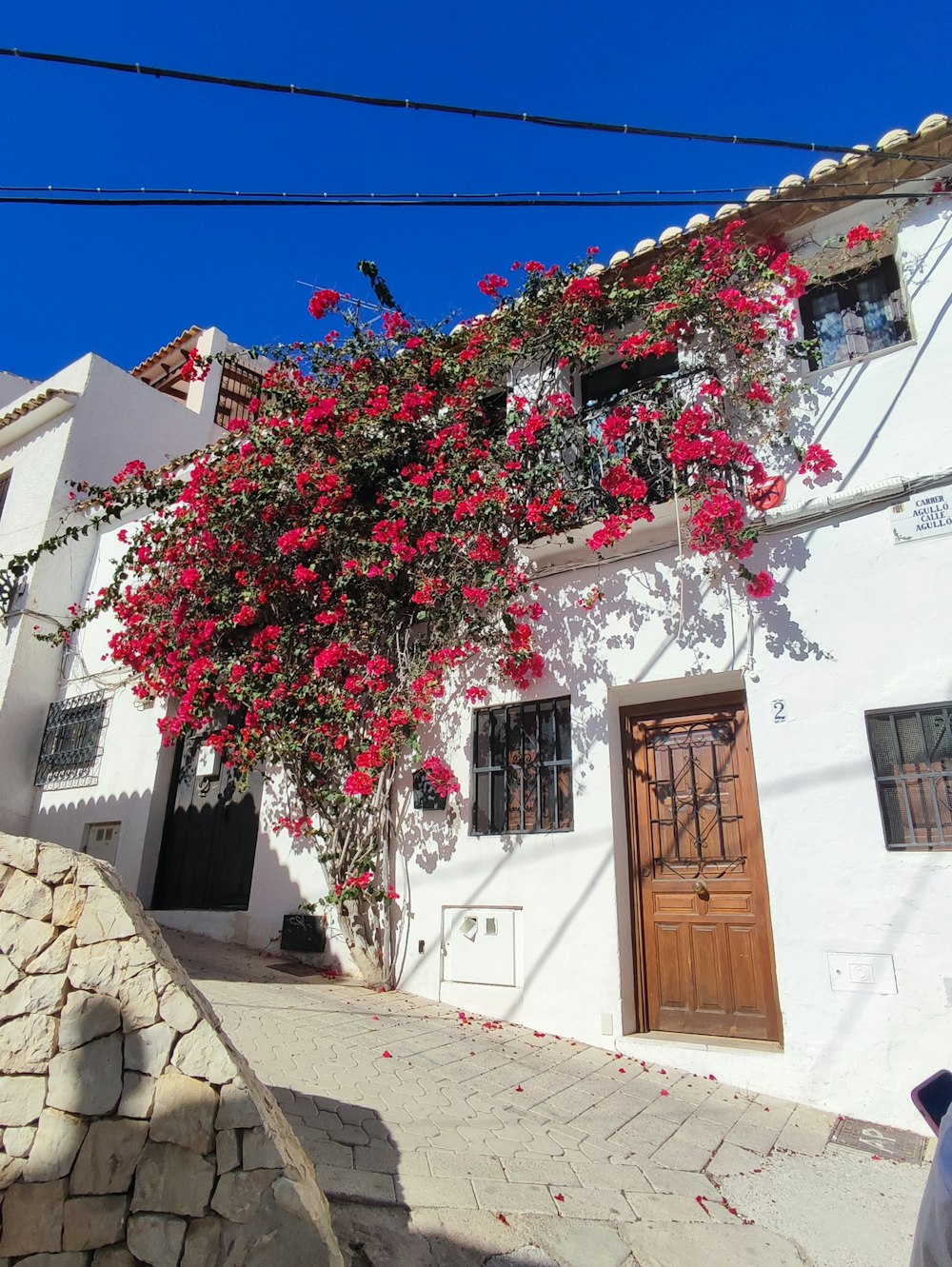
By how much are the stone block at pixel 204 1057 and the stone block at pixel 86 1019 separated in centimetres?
23

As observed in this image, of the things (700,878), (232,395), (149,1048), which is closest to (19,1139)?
(149,1048)

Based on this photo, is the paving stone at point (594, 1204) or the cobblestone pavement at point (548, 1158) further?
the paving stone at point (594, 1204)

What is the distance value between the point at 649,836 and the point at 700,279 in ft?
15.5

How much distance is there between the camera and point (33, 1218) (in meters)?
2.17

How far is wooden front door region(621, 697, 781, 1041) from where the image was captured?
5.37 m

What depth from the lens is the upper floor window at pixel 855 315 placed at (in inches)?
238

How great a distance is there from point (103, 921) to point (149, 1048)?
432 mm

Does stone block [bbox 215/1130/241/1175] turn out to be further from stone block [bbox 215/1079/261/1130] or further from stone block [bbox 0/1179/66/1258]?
stone block [bbox 0/1179/66/1258]

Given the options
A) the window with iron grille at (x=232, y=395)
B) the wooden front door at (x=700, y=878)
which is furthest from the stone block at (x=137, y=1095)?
the window with iron grille at (x=232, y=395)

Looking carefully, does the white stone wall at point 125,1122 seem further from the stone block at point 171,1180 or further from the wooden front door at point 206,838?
the wooden front door at point 206,838

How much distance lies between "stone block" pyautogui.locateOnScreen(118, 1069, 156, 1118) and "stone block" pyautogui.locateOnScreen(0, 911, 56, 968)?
509mm

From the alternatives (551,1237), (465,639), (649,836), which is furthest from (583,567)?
(551,1237)

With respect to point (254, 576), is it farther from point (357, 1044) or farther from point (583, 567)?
point (357, 1044)

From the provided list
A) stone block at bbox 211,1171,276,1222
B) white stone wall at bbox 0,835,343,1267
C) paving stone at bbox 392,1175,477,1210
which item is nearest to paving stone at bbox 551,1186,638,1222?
paving stone at bbox 392,1175,477,1210
